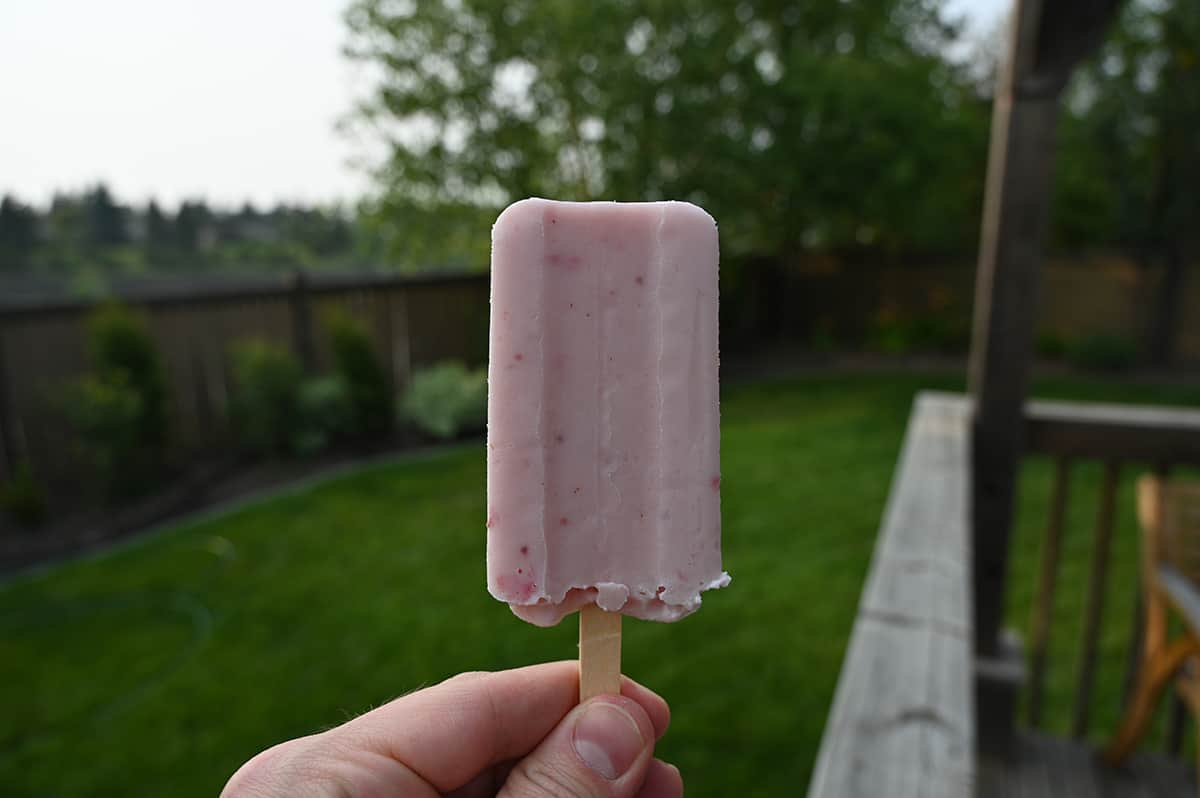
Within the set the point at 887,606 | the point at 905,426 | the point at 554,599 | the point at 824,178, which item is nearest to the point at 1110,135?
the point at 824,178

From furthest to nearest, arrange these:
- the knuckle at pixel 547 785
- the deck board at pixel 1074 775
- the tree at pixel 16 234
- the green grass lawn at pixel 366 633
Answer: the tree at pixel 16 234, the green grass lawn at pixel 366 633, the deck board at pixel 1074 775, the knuckle at pixel 547 785

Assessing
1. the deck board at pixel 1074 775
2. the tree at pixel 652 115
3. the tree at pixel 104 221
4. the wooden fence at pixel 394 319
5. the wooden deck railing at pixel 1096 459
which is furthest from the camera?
the tree at pixel 652 115

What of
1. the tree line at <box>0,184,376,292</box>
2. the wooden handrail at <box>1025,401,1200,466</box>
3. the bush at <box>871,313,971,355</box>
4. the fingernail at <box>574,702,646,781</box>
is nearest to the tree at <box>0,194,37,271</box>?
the tree line at <box>0,184,376,292</box>

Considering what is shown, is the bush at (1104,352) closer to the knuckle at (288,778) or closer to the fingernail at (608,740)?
the fingernail at (608,740)

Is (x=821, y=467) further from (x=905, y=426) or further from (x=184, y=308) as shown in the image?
(x=184, y=308)

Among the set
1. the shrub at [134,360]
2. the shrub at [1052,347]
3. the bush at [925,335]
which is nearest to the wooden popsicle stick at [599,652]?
the shrub at [134,360]

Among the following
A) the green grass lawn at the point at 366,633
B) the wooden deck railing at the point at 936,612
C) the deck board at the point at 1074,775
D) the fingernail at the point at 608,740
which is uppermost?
the fingernail at the point at 608,740

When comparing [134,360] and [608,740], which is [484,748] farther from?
[134,360]

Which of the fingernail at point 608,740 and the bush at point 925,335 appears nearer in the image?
the fingernail at point 608,740
